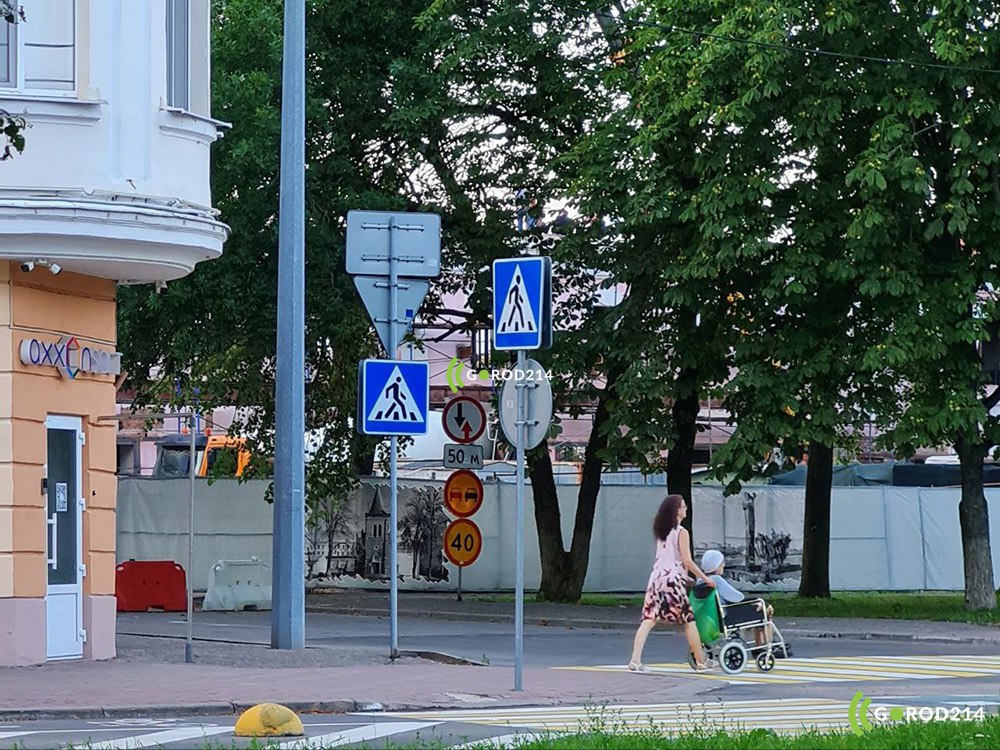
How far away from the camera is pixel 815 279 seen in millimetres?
26641

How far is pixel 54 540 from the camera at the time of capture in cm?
1955

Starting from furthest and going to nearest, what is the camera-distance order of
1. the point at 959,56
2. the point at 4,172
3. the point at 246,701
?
the point at 959,56, the point at 4,172, the point at 246,701

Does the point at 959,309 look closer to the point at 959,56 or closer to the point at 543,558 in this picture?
the point at 959,56

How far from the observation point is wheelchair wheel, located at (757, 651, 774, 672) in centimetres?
1853

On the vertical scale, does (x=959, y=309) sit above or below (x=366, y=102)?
below

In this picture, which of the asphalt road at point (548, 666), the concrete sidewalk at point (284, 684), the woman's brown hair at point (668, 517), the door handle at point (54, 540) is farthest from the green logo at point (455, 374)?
the woman's brown hair at point (668, 517)

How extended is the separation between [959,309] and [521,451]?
12.3 metres

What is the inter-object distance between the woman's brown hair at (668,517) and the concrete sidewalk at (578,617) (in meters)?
6.36

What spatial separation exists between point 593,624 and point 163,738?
52.8 feet

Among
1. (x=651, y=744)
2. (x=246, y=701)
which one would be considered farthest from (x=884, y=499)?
(x=651, y=744)

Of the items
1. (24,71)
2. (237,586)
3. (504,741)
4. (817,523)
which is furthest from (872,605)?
(504,741)

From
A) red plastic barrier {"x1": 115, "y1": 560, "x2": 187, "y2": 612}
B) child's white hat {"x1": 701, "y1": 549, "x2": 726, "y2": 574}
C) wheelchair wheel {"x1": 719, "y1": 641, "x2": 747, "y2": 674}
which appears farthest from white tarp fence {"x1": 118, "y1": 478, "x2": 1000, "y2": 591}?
wheelchair wheel {"x1": 719, "y1": 641, "x2": 747, "y2": 674}

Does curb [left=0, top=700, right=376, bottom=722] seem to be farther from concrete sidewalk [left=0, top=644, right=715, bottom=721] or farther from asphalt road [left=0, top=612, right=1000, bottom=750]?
asphalt road [left=0, top=612, right=1000, bottom=750]

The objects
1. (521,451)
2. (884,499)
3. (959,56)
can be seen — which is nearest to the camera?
(521,451)
